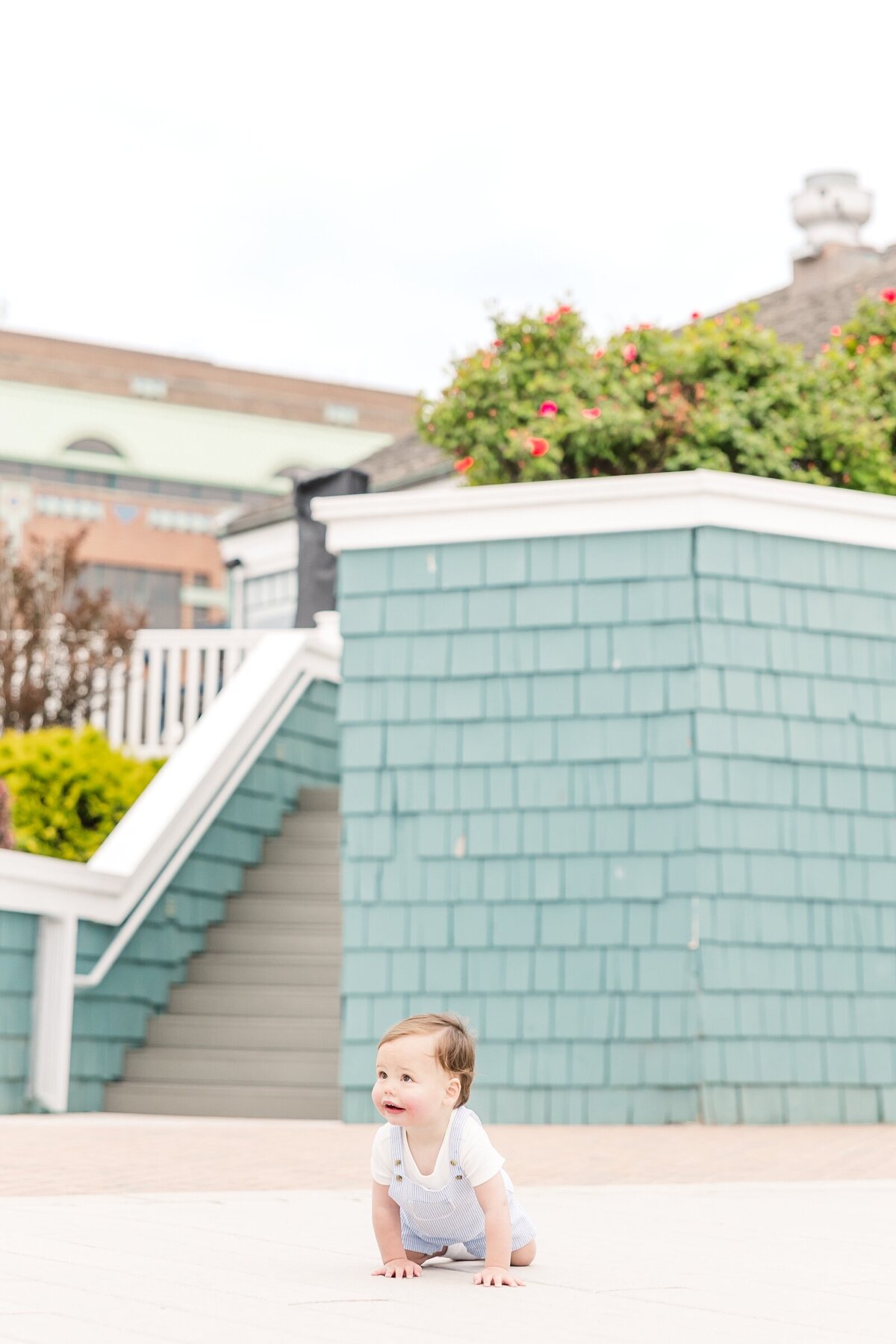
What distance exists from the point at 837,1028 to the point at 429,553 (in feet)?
9.29

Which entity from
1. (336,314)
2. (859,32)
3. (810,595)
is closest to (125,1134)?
(810,595)

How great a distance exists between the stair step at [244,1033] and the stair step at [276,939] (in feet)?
1.77

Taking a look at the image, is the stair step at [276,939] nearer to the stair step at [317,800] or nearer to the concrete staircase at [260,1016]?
the concrete staircase at [260,1016]

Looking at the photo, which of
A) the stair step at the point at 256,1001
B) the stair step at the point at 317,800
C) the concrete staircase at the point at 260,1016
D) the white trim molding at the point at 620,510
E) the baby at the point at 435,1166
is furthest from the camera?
the stair step at the point at 317,800

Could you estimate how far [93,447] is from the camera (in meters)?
43.4

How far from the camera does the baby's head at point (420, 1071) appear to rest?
3768 mm

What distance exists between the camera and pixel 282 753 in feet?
35.8

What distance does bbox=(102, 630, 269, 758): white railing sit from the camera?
12.1 meters

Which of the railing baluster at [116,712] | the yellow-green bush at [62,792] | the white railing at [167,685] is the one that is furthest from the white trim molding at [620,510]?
the railing baluster at [116,712]

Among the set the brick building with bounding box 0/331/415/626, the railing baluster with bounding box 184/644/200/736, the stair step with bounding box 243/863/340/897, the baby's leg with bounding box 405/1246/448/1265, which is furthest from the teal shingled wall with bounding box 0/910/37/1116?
the brick building with bounding box 0/331/415/626

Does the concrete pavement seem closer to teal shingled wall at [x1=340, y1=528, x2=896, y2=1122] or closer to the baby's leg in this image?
the baby's leg

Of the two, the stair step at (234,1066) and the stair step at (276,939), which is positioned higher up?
the stair step at (276,939)

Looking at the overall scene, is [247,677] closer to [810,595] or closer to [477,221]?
[810,595]

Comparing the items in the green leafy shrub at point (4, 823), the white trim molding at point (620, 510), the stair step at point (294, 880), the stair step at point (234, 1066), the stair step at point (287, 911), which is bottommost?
the stair step at point (234, 1066)
